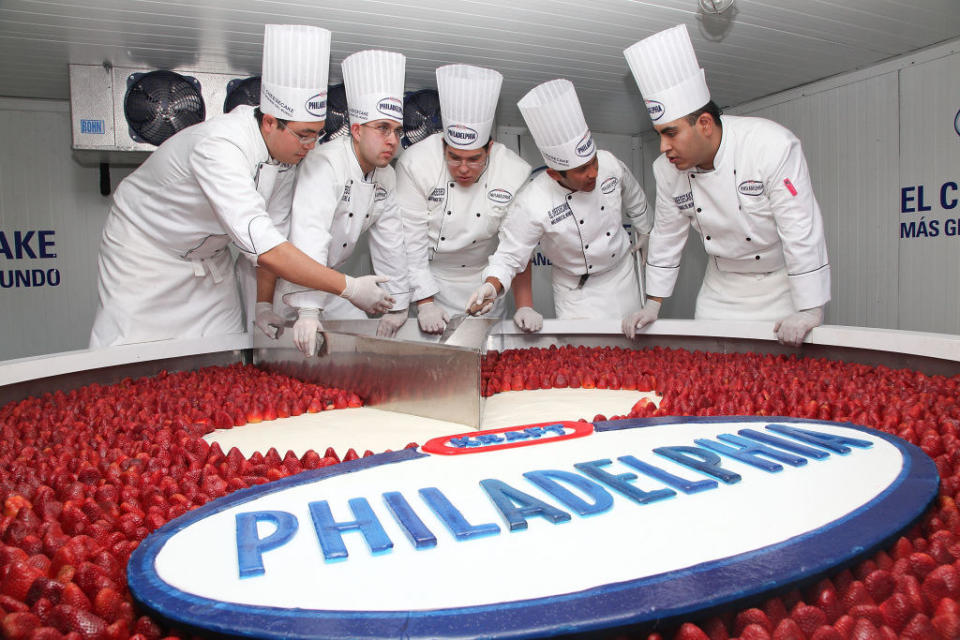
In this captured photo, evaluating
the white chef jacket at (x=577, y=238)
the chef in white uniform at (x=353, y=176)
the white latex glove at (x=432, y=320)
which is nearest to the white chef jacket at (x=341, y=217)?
the chef in white uniform at (x=353, y=176)

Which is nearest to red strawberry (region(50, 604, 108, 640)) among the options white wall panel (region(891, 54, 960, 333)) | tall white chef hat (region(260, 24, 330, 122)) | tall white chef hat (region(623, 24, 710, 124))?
tall white chef hat (region(260, 24, 330, 122))

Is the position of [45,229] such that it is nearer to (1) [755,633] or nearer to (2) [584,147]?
(2) [584,147]

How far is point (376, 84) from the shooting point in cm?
273

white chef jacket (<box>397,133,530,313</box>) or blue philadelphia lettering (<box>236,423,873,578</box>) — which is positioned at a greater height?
white chef jacket (<box>397,133,530,313</box>)

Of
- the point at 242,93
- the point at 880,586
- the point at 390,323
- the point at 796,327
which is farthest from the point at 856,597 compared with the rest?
the point at 242,93

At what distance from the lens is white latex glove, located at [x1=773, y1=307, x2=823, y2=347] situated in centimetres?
229

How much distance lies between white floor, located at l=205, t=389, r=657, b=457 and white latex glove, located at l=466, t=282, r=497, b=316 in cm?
71

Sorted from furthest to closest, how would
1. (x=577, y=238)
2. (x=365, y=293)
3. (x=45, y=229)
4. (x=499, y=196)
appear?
(x=45, y=229)
(x=499, y=196)
(x=577, y=238)
(x=365, y=293)

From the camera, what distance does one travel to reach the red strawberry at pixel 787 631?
68cm

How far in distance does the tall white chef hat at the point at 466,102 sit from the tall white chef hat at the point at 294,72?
78 centimetres

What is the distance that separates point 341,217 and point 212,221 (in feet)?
1.68

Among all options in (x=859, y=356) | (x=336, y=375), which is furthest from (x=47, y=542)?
(x=859, y=356)

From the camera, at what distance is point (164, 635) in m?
0.78

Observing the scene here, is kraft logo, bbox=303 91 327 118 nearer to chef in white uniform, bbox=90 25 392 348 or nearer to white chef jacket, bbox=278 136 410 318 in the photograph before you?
chef in white uniform, bbox=90 25 392 348
